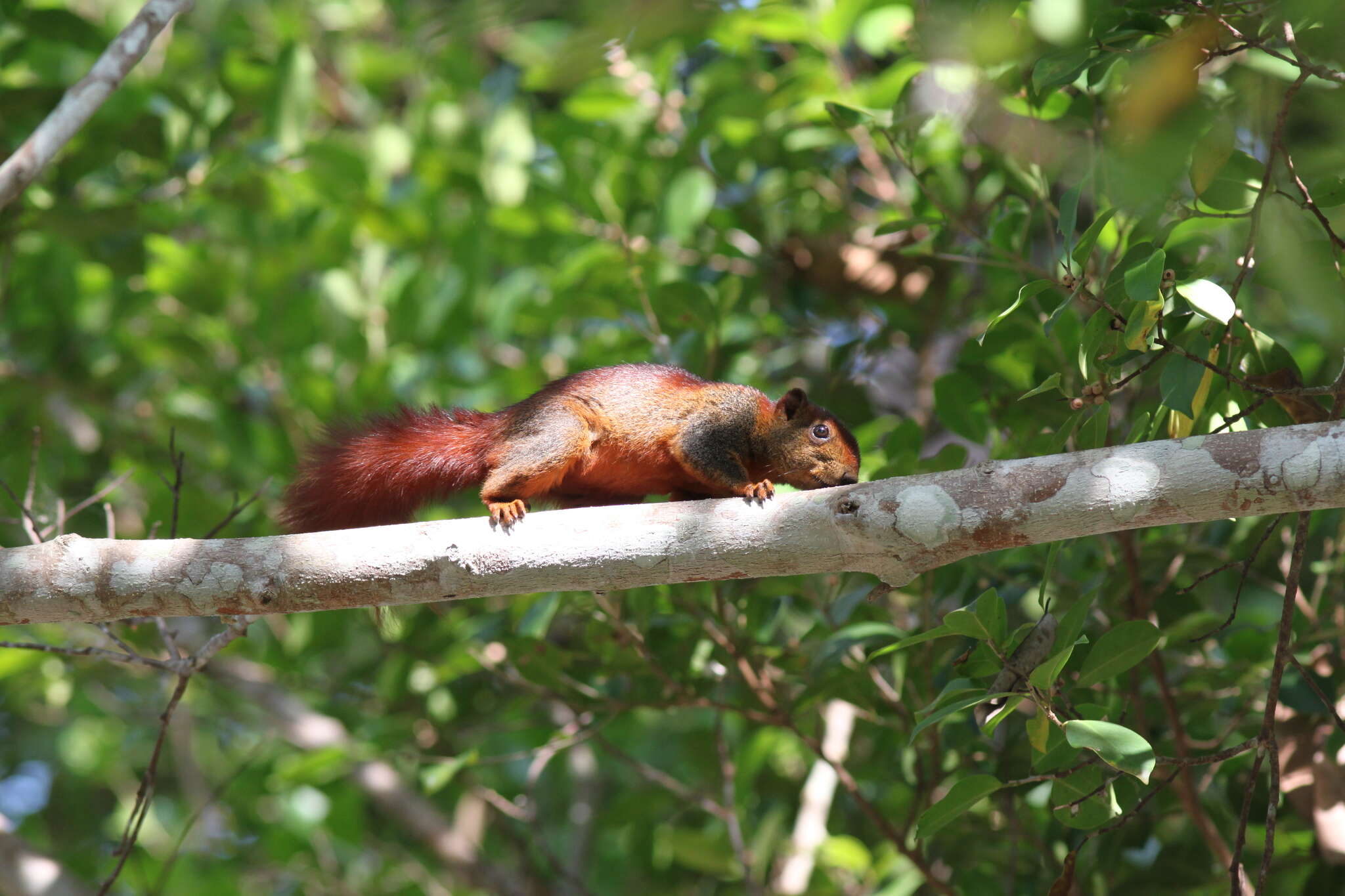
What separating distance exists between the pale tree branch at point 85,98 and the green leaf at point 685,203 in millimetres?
1681

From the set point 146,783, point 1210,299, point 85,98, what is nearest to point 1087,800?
point 1210,299

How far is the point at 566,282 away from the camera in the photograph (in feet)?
13.8

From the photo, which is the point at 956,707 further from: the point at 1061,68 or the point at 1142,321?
the point at 1061,68

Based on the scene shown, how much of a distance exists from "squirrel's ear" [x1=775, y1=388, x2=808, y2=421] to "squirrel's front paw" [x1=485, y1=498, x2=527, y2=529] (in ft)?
2.70

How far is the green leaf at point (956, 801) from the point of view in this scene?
217 centimetres

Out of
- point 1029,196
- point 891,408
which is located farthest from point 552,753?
point 1029,196

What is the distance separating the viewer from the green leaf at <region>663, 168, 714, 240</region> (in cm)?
412

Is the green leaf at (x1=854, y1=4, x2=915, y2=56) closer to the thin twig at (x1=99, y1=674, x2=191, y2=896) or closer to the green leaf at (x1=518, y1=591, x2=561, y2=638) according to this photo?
the green leaf at (x1=518, y1=591, x2=561, y2=638)

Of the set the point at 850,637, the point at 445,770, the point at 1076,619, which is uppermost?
the point at 1076,619

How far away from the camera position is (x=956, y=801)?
2189mm

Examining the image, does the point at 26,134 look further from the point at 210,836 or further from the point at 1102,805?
the point at 1102,805

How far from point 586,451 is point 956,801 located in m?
1.41

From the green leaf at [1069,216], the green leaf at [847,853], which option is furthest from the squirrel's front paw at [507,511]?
the green leaf at [847,853]

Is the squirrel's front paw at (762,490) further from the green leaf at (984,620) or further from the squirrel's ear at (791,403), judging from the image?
the green leaf at (984,620)
